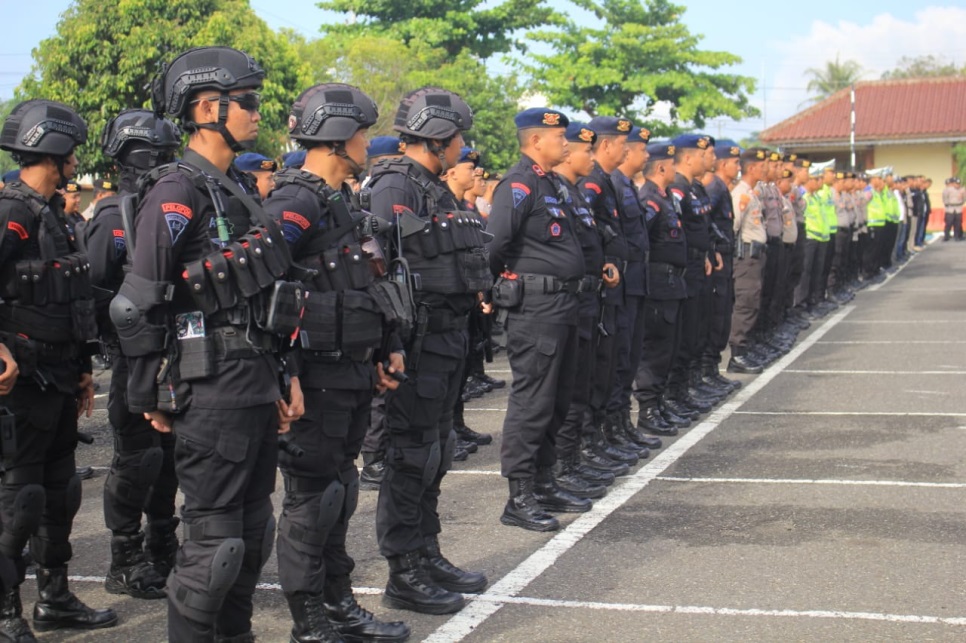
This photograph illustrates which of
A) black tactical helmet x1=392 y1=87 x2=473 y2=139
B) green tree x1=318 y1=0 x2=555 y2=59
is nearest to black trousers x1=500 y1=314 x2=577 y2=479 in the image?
black tactical helmet x1=392 y1=87 x2=473 y2=139

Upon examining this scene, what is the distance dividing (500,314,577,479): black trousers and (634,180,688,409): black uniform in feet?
8.86

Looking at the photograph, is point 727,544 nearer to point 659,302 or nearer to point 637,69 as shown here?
point 659,302

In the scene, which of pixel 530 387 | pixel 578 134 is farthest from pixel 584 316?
pixel 578 134

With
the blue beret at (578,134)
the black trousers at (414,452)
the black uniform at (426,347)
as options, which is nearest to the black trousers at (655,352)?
the blue beret at (578,134)

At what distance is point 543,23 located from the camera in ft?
142

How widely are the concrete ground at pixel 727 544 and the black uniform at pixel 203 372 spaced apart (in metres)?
1.08

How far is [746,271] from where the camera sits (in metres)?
12.5

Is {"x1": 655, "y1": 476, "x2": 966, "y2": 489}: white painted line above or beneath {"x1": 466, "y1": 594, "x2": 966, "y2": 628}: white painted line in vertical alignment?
above

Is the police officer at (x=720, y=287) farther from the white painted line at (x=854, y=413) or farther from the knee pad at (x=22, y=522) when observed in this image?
the knee pad at (x=22, y=522)

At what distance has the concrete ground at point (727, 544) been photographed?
16.0ft

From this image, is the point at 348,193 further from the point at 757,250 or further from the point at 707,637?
the point at 757,250

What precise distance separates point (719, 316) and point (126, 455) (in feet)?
22.5

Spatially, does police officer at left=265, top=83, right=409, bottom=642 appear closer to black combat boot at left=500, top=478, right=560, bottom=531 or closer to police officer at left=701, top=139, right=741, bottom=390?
black combat boot at left=500, top=478, right=560, bottom=531

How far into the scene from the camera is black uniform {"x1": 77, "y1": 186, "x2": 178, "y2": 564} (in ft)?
17.4
